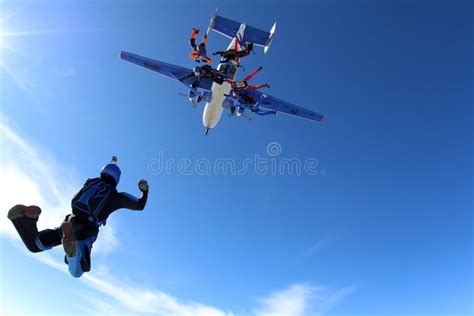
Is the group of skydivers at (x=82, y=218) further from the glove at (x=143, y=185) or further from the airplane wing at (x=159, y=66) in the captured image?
the airplane wing at (x=159, y=66)

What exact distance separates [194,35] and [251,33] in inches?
555

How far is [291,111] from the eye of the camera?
36.7 meters

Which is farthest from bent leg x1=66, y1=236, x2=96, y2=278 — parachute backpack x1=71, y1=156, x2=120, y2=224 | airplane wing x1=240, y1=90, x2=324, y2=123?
airplane wing x1=240, y1=90, x2=324, y2=123

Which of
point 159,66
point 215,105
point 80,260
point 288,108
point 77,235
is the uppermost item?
point 288,108

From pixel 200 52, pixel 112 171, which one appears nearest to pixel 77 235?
pixel 112 171

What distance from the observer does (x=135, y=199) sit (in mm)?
9008

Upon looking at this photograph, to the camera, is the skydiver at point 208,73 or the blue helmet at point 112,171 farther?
the skydiver at point 208,73

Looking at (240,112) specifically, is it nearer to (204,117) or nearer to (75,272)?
(204,117)

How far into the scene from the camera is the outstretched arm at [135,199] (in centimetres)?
888

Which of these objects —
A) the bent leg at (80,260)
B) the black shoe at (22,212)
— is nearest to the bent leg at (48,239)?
the black shoe at (22,212)

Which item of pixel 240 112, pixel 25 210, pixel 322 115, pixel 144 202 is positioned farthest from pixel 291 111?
pixel 25 210

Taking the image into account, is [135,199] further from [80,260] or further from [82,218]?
[80,260]

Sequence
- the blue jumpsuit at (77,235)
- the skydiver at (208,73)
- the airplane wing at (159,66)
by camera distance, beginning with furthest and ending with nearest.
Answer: the airplane wing at (159,66), the skydiver at (208,73), the blue jumpsuit at (77,235)

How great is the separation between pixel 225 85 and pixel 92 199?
74.5 ft
